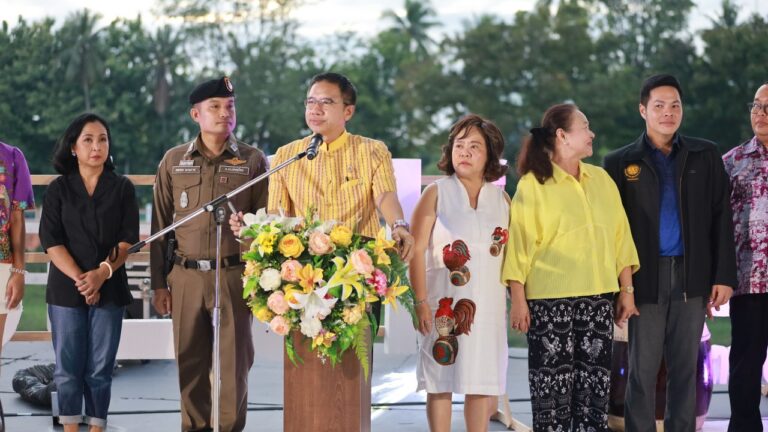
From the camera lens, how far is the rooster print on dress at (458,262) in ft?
15.0

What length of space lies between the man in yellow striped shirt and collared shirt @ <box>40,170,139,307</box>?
2.70 feet

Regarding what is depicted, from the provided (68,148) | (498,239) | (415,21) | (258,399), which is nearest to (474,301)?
(498,239)

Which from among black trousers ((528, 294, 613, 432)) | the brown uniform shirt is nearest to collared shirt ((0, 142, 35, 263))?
the brown uniform shirt

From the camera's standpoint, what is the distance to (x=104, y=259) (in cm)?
497

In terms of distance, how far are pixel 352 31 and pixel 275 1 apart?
3.87 meters

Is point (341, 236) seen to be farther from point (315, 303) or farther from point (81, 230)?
point (81, 230)

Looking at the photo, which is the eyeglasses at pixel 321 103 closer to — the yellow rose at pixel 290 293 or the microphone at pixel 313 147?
the microphone at pixel 313 147

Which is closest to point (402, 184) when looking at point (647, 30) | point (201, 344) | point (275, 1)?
point (201, 344)

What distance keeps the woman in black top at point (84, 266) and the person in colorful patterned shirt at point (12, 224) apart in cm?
16

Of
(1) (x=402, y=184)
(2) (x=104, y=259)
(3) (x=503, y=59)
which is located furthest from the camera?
(3) (x=503, y=59)

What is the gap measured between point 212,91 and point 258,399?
8.35ft

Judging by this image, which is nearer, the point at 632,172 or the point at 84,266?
the point at 632,172

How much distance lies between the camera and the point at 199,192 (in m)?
4.98

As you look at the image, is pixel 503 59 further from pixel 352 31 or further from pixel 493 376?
pixel 493 376
